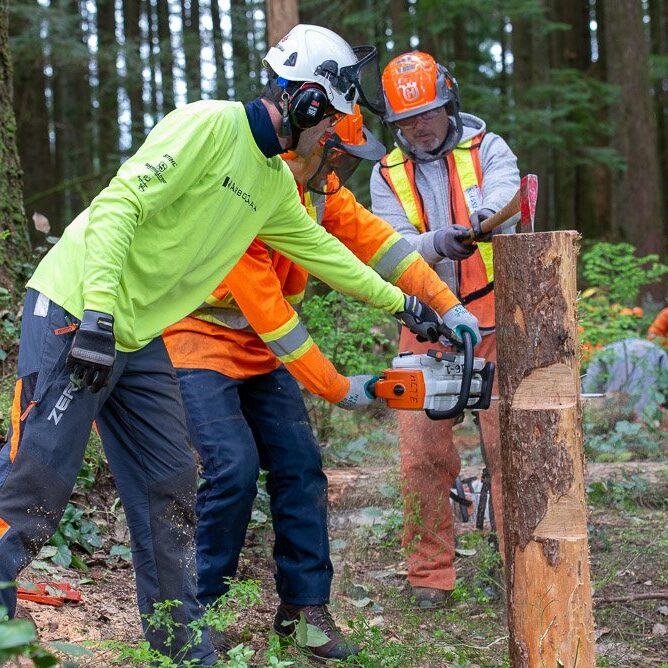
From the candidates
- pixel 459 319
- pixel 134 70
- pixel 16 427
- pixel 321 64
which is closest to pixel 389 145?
pixel 134 70

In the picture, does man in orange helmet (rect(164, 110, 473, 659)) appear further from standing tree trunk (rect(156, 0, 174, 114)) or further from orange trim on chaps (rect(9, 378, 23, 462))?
standing tree trunk (rect(156, 0, 174, 114))

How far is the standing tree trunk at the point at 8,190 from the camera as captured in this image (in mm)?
5467

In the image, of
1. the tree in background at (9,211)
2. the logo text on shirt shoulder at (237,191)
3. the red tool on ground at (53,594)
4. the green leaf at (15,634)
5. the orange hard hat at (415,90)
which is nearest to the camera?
the green leaf at (15,634)

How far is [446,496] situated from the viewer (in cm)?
440

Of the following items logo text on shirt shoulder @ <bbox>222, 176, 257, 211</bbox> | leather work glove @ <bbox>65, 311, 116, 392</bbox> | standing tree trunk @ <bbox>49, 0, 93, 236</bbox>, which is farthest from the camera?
standing tree trunk @ <bbox>49, 0, 93, 236</bbox>

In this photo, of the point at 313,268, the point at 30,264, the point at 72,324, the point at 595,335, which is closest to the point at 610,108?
the point at 595,335

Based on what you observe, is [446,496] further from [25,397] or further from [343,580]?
[25,397]

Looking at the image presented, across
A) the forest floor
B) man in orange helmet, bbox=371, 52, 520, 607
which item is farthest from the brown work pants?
the forest floor

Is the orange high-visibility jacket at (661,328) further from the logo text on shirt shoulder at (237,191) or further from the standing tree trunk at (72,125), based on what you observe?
the standing tree trunk at (72,125)

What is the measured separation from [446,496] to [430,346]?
0.74 meters

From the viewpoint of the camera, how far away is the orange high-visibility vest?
4.40 m

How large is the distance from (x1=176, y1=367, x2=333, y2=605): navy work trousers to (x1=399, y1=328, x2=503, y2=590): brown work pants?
775 mm

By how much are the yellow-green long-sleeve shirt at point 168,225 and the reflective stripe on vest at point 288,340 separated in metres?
0.46

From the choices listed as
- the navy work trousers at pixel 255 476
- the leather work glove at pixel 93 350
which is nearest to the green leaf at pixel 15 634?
the leather work glove at pixel 93 350
